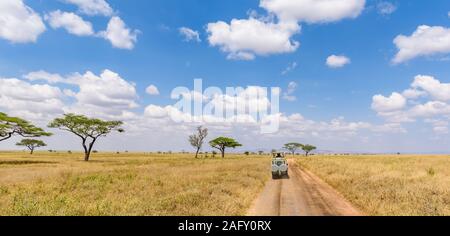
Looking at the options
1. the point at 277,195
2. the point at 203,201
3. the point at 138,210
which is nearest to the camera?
the point at 138,210

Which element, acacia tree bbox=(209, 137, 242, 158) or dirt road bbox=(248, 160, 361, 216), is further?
acacia tree bbox=(209, 137, 242, 158)

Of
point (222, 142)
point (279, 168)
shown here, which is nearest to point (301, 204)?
point (279, 168)

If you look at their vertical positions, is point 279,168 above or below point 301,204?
above

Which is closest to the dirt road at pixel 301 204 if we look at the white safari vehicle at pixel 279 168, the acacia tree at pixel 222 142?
the white safari vehicle at pixel 279 168

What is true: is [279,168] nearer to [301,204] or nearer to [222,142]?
[301,204]

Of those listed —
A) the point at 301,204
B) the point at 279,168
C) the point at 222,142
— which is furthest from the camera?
the point at 222,142

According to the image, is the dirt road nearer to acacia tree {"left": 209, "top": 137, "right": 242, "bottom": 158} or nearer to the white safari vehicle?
the white safari vehicle

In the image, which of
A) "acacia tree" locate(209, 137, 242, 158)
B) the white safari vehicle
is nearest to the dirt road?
the white safari vehicle

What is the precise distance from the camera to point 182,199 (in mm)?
17094
